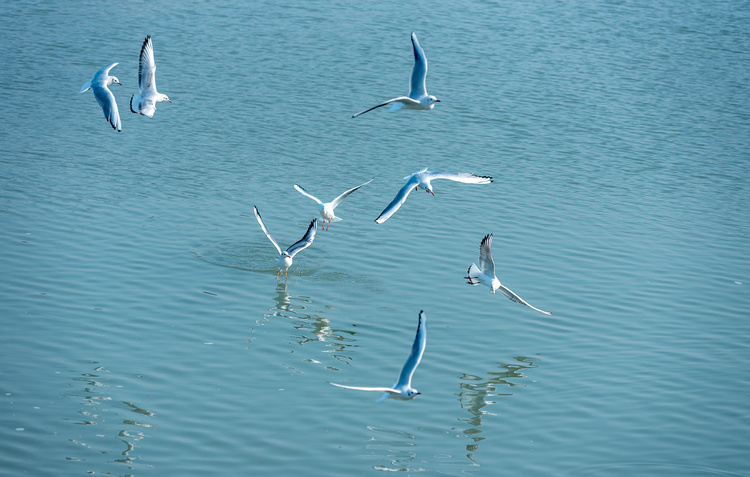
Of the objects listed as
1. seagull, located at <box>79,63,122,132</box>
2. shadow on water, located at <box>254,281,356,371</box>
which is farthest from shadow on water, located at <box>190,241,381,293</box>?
seagull, located at <box>79,63,122,132</box>

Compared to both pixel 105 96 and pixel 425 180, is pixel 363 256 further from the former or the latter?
pixel 105 96

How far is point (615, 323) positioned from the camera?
1312 centimetres

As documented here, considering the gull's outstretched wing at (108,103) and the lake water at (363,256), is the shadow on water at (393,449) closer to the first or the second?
the lake water at (363,256)

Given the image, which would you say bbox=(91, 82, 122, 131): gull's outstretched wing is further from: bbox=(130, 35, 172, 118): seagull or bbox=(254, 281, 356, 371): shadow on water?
bbox=(254, 281, 356, 371): shadow on water

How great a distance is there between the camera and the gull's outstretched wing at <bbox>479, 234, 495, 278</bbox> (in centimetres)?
1125

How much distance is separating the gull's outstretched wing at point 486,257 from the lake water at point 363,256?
47.3 inches

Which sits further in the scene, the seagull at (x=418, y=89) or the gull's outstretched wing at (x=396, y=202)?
the seagull at (x=418, y=89)

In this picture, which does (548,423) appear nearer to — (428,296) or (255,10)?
(428,296)

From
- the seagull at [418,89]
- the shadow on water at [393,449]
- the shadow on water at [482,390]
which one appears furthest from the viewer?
the seagull at [418,89]

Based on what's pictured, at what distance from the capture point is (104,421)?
9812 millimetres

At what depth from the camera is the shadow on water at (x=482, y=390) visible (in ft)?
34.0

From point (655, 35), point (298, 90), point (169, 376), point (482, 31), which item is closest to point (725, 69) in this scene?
point (655, 35)

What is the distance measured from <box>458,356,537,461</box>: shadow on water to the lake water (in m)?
0.04

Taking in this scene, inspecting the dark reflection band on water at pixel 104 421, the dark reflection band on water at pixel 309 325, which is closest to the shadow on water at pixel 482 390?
the dark reflection band on water at pixel 309 325
